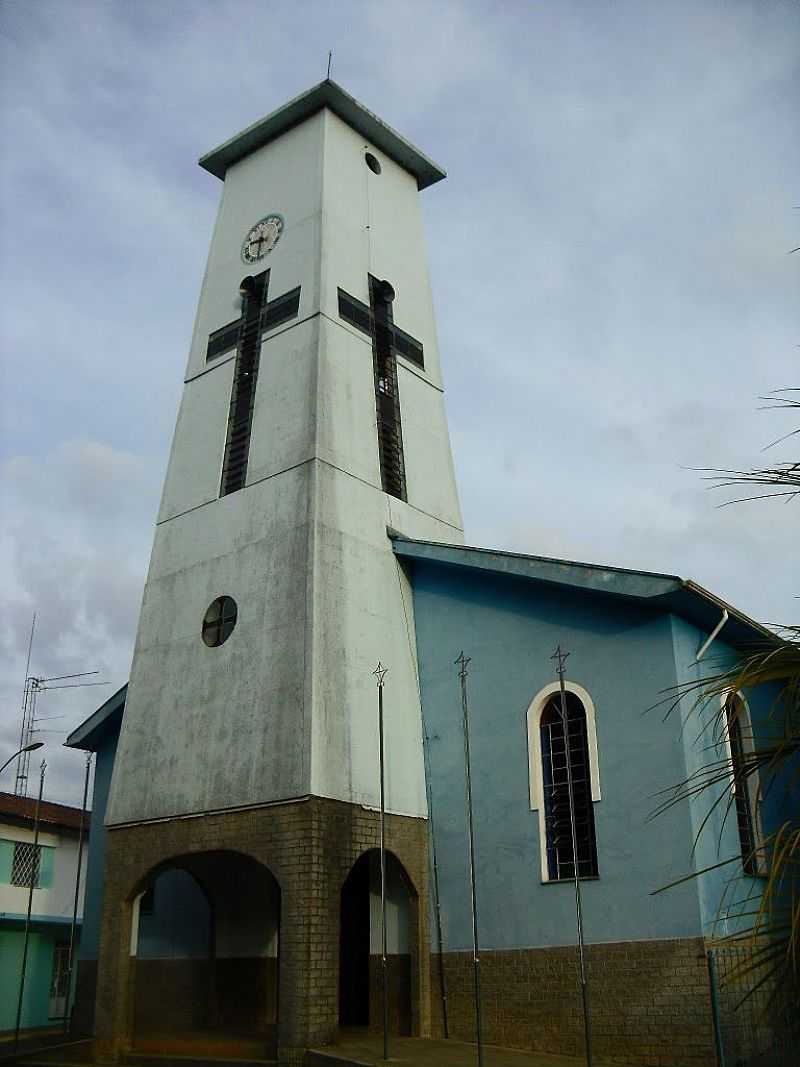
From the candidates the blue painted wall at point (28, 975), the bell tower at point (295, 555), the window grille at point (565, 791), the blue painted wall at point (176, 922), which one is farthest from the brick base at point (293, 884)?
the blue painted wall at point (28, 975)

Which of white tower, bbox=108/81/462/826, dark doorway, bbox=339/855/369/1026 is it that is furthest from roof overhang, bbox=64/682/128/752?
dark doorway, bbox=339/855/369/1026

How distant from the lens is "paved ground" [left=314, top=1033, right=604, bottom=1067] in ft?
42.0

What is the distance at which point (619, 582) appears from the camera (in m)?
14.4

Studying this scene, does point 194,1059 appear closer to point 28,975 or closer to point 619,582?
point 619,582

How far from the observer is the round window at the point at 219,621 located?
16609 millimetres

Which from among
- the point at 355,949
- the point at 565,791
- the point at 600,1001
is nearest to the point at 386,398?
the point at 565,791

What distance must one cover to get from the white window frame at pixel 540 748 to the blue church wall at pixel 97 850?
26.8ft

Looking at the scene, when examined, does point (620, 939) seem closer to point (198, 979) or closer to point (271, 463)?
point (198, 979)

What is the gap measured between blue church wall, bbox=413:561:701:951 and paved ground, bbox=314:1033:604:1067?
1.36 meters

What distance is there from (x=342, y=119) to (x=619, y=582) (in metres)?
11.9

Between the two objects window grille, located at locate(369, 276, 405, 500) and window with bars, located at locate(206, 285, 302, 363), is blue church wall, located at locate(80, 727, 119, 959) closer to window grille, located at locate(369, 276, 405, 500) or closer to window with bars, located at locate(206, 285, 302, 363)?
window with bars, located at locate(206, 285, 302, 363)

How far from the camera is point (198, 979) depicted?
17453 mm

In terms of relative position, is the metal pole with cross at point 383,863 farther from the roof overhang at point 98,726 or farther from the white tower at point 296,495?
the roof overhang at point 98,726

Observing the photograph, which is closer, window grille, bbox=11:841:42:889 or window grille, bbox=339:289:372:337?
window grille, bbox=339:289:372:337
